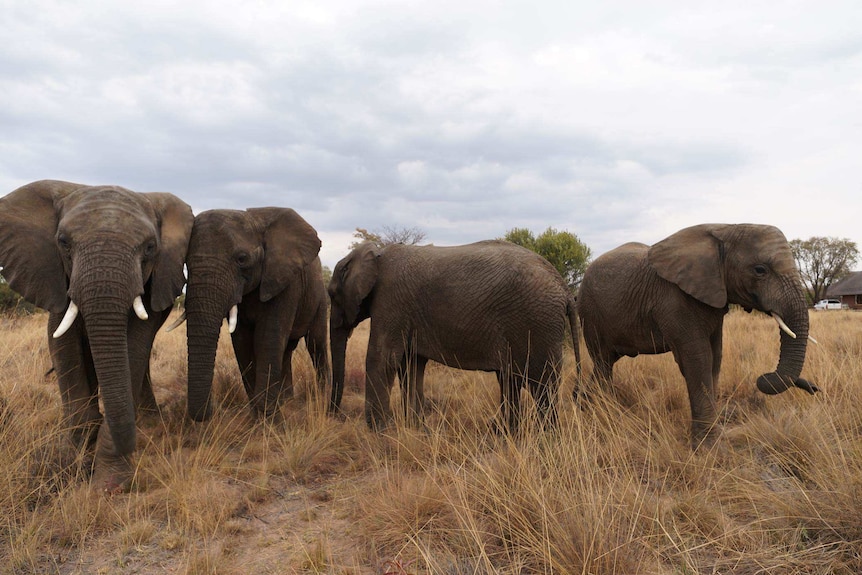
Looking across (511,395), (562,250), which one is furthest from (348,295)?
(562,250)

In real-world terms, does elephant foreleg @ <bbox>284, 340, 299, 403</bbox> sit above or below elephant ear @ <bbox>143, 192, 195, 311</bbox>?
below

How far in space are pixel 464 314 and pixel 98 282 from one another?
3109 mm

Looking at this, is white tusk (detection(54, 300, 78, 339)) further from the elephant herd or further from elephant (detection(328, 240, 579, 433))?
elephant (detection(328, 240, 579, 433))

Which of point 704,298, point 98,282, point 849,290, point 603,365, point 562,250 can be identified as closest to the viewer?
point 98,282

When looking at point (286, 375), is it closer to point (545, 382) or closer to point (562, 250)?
point (545, 382)

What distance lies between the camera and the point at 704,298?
218 inches

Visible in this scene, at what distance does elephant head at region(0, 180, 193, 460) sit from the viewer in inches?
167

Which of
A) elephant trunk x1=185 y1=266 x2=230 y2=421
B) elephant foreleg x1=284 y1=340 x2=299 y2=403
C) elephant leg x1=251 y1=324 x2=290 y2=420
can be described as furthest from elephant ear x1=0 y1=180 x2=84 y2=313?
elephant foreleg x1=284 y1=340 x2=299 y2=403

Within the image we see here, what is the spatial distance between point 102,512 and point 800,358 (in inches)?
221

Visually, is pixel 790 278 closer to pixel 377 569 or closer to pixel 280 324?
pixel 377 569

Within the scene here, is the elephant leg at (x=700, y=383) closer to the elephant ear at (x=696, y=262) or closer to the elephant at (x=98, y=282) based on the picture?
the elephant ear at (x=696, y=262)

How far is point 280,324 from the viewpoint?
6395mm

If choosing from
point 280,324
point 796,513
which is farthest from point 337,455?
point 796,513

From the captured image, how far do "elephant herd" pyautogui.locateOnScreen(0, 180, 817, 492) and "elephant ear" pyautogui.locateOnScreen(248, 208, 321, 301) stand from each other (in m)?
0.01
